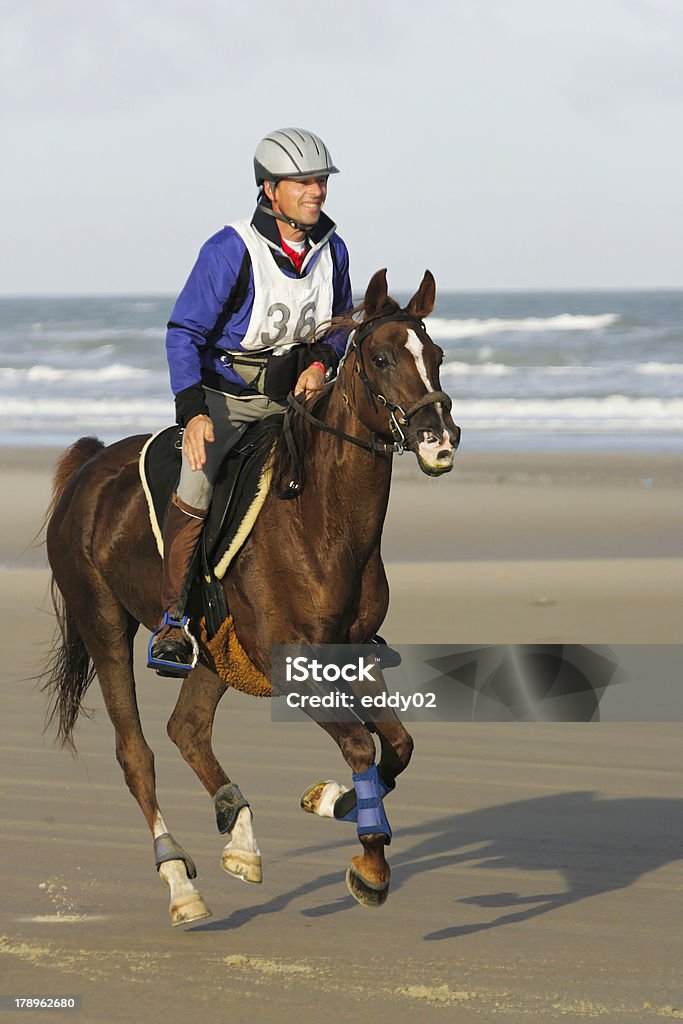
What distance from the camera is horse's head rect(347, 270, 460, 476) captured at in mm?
4742

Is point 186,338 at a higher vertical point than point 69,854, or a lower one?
higher

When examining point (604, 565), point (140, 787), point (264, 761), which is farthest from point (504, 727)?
point (604, 565)

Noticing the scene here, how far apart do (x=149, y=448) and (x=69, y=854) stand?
1.67m

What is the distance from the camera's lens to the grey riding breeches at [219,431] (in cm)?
562

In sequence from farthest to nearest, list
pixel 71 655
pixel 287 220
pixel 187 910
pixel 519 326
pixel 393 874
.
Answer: pixel 519 326, pixel 71 655, pixel 393 874, pixel 287 220, pixel 187 910

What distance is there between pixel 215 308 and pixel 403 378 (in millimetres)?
1012

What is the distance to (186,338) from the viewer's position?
223 inches

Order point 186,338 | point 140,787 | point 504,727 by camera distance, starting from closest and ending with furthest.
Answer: point 186,338 < point 140,787 < point 504,727

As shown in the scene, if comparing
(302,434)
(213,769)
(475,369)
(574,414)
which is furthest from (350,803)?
(475,369)

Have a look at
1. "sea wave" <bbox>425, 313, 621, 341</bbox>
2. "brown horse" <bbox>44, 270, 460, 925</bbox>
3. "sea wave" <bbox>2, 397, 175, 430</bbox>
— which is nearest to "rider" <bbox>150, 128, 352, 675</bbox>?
"brown horse" <bbox>44, 270, 460, 925</bbox>

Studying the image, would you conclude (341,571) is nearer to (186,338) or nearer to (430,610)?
(186,338)

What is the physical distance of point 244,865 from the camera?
5.54 metres

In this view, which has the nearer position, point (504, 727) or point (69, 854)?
point (69, 854)

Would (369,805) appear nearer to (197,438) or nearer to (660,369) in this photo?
(197,438)
